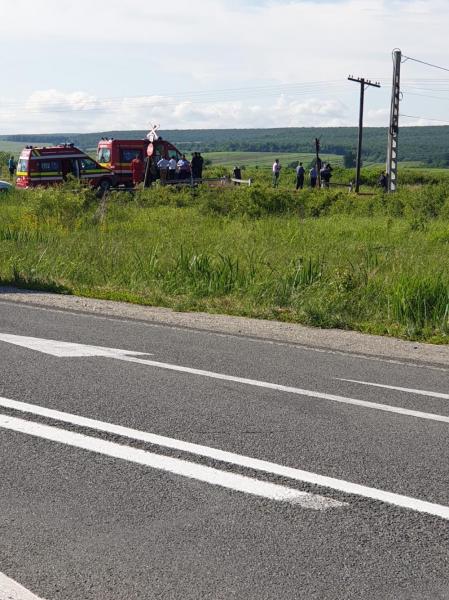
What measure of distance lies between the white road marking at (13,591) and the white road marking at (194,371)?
12.1 feet

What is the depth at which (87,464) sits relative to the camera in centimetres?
561

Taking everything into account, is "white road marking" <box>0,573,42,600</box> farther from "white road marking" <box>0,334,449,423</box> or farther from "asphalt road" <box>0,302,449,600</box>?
"white road marking" <box>0,334,449,423</box>

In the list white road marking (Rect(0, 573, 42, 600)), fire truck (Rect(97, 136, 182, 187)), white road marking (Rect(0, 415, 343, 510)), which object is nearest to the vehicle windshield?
fire truck (Rect(97, 136, 182, 187))

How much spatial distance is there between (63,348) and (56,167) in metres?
37.6

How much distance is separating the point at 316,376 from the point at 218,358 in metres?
1.10

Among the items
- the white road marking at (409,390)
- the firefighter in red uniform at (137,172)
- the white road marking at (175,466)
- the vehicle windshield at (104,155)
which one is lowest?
the white road marking at (409,390)

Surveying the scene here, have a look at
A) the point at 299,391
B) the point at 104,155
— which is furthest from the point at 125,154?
the point at 299,391

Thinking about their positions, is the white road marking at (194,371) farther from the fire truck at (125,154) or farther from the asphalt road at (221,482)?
the fire truck at (125,154)

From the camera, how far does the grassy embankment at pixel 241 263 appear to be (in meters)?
12.6

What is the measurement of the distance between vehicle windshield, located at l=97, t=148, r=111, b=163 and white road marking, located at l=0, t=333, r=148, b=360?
39211mm

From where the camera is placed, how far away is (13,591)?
12.7ft

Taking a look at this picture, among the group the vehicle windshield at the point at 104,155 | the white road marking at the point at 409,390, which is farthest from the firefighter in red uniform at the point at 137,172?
the white road marking at the point at 409,390

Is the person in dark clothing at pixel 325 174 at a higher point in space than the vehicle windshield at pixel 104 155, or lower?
lower

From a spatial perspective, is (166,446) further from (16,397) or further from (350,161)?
(350,161)
